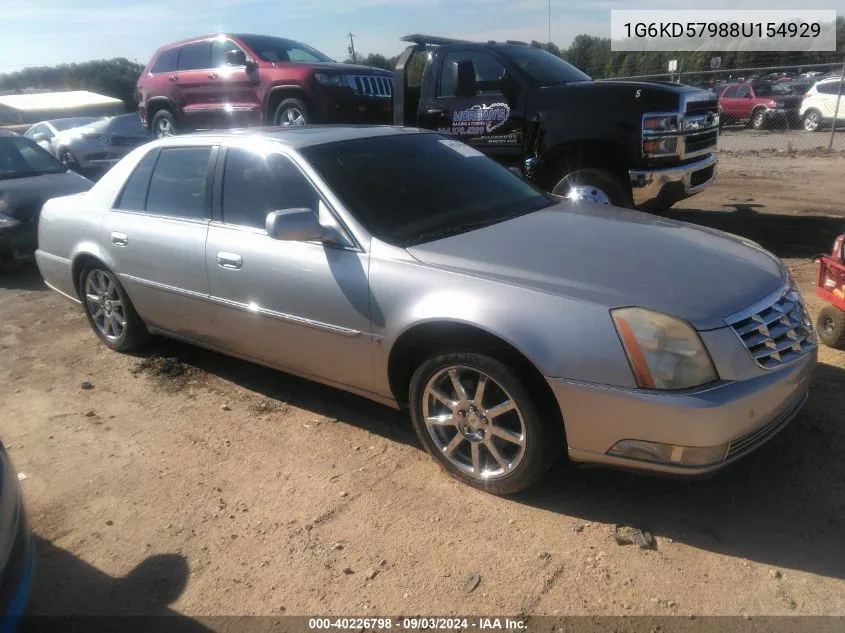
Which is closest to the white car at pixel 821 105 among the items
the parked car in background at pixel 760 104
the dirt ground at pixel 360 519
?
the parked car in background at pixel 760 104

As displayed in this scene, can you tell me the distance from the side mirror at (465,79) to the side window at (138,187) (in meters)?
3.69

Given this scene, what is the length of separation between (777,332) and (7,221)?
7.64 meters

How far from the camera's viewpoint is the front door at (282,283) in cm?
346

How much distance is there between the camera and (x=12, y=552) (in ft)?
7.30

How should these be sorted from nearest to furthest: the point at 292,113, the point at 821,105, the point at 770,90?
1. the point at 292,113
2. the point at 821,105
3. the point at 770,90

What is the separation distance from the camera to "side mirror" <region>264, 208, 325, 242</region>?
11.0 ft

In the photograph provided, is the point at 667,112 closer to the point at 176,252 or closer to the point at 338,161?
the point at 338,161

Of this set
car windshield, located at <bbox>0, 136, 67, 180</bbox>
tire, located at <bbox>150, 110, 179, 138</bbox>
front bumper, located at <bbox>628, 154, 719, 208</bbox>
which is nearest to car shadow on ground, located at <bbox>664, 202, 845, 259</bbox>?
front bumper, located at <bbox>628, 154, 719, 208</bbox>

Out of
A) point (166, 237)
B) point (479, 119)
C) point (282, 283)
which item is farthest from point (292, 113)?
point (282, 283)

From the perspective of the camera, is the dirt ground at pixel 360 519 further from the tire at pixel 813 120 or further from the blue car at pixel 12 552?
the tire at pixel 813 120

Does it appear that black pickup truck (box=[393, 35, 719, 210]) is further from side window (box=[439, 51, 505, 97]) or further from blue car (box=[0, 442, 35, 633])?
blue car (box=[0, 442, 35, 633])

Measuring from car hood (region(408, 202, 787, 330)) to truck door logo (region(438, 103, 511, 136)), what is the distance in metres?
3.72

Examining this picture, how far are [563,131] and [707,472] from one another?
480cm

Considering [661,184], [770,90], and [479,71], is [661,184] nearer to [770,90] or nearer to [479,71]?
[479,71]
